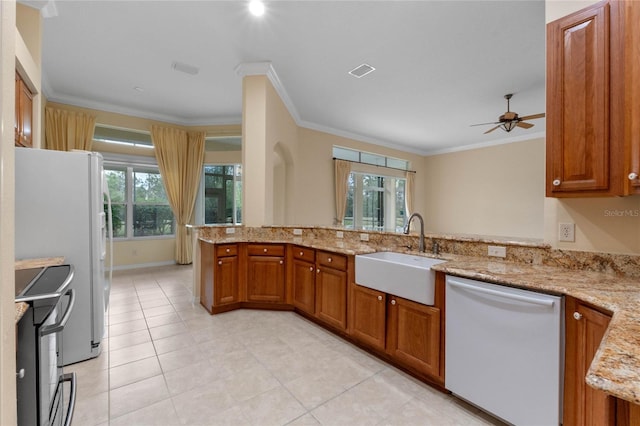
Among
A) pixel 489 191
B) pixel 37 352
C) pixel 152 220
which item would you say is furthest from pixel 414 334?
pixel 489 191

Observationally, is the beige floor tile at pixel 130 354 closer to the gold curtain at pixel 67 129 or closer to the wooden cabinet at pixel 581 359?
the wooden cabinet at pixel 581 359

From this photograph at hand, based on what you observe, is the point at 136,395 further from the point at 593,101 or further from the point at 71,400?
the point at 593,101

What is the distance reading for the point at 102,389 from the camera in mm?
1937

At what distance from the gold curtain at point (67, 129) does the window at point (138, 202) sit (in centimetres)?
59

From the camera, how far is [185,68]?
3.81 meters

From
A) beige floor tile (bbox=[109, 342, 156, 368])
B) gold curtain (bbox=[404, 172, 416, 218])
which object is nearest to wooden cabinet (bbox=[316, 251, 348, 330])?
beige floor tile (bbox=[109, 342, 156, 368])

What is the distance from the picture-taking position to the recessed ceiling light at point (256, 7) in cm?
256

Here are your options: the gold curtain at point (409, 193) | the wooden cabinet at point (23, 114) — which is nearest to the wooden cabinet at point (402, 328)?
the wooden cabinet at point (23, 114)

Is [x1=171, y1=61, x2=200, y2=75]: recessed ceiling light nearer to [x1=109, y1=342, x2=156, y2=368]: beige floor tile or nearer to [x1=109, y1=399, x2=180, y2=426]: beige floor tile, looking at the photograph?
[x1=109, y1=342, x2=156, y2=368]: beige floor tile

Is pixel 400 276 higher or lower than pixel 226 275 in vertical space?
higher

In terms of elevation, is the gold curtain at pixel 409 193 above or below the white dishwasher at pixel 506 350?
above

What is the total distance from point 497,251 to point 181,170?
585 centimetres

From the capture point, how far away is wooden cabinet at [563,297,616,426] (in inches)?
48.3

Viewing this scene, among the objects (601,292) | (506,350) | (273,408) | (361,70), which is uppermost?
(361,70)
